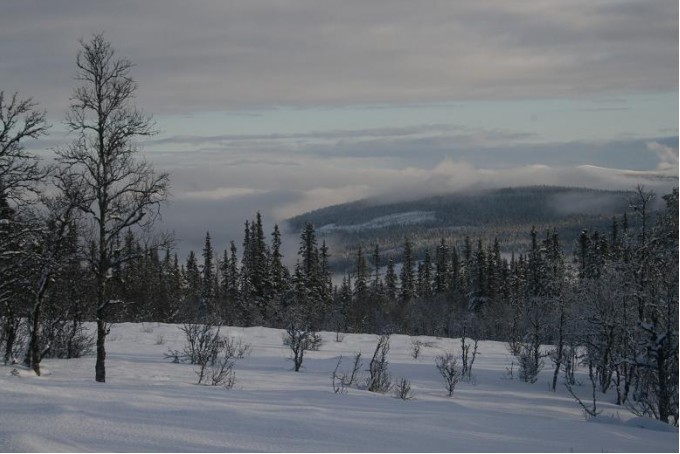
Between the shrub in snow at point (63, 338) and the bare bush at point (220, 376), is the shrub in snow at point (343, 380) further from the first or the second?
the shrub in snow at point (63, 338)

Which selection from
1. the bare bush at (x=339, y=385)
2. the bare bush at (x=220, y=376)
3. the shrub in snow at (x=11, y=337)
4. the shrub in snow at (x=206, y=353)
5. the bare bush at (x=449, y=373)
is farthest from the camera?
the bare bush at (x=449, y=373)

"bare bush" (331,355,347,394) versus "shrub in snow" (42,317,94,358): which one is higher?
"shrub in snow" (42,317,94,358)

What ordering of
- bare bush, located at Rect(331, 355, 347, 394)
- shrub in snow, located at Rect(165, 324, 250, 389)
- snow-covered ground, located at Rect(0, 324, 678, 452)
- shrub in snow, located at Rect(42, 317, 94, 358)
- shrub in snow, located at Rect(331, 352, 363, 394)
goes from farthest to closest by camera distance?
shrub in snow, located at Rect(42, 317, 94, 358) < shrub in snow, located at Rect(165, 324, 250, 389) < shrub in snow, located at Rect(331, 352, 363, 394) < bare bush, located at Rect(331, 355, 347, 394) < snow-covered ground, located at Rect(0, 324, 678, 452)

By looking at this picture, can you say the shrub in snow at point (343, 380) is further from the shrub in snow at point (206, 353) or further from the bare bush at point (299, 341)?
the bare bush at point (299, 341)

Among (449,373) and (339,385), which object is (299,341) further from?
(339,385)

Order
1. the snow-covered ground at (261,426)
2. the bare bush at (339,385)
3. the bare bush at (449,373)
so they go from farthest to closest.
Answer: the bare bush at (449,373) → the bare bush at (339,385) → the snow-covered ground at (261,426)

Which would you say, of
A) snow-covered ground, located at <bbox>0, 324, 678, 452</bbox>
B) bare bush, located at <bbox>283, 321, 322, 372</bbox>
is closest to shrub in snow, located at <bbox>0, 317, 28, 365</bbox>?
snow-covered ground, located at <bbox>0, 324, 678, 452</bbox>

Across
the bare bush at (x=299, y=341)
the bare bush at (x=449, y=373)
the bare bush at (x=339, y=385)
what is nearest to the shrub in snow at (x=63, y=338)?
the bare bush at (x=299, y=341)

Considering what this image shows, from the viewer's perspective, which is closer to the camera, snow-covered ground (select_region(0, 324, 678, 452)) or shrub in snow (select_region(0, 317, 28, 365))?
snow-covered ground (select_region(0, 324, 678, 452))

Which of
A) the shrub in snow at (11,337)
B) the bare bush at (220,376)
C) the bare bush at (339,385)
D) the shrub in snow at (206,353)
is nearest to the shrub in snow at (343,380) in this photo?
the bare bush at (339,385)

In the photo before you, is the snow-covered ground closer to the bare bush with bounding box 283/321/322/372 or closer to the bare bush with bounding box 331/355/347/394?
the bare bush with bounding box 331/355/347/394

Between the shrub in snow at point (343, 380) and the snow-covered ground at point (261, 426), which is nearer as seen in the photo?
the snow-covered ground at point (261, 426)

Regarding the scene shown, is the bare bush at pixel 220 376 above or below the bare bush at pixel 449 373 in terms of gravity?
above

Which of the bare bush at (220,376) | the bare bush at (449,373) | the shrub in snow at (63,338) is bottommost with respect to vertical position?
the bare bush at (449,373)
